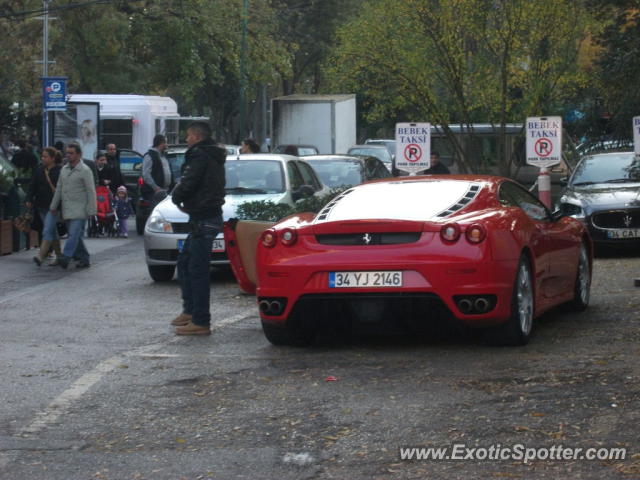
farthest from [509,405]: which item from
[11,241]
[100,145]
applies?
[100,145]

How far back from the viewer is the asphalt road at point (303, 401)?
21.0 feet

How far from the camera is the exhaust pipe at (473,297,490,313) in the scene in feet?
30.9

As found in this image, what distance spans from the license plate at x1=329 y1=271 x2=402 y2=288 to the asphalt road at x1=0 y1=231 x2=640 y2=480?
494 millimetres

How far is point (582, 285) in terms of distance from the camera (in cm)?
1205

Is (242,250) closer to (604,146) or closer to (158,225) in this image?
(158,225)

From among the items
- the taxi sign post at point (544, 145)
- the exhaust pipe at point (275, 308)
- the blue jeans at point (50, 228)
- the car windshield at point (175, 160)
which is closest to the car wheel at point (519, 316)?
the exhaust pipe at point (275, 308)

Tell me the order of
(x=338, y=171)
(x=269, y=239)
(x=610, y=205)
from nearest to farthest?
1. (x=269, y=239)
2. (x=610, y=205)
3. (x=338, y=171)

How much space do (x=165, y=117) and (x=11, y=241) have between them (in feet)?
65.0

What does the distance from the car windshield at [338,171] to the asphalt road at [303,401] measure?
11.7m

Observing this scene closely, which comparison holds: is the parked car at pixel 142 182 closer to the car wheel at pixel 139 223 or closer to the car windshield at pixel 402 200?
the car wheel at pixel 139 223

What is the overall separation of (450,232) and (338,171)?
48.0 ft

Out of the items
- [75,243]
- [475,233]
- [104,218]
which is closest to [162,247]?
[75,243]

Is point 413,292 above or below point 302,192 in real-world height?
below

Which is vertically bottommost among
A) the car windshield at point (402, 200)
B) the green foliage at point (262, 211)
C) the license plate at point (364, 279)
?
the license plate at point (364, 279)
